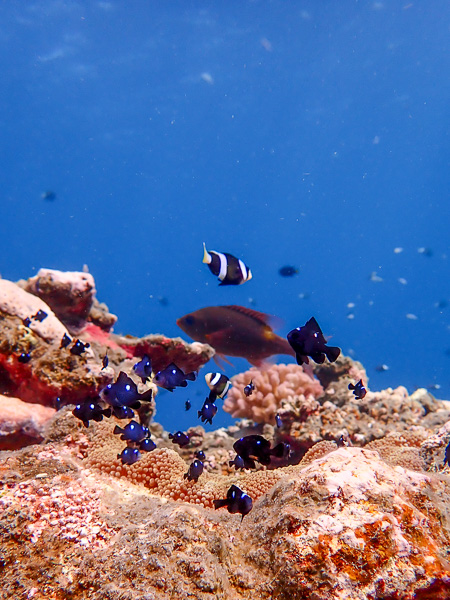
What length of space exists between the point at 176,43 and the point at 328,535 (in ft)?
114

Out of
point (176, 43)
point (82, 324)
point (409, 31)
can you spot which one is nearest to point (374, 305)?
point (409, 31)

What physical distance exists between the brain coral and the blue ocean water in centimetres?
988

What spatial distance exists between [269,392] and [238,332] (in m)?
2.58

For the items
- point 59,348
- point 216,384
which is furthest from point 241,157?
point 216,384

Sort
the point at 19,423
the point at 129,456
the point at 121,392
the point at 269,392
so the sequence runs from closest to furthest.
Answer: the point at 121,392, the point at 129,456, the point at 19,423, the point at 269,392

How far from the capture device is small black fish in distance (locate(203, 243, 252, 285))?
395 centimetres

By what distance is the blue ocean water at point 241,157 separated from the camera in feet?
93.1

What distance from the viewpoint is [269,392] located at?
278 inches

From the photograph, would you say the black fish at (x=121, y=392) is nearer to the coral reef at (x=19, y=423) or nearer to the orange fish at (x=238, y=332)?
the coral reef at (x=19, y=423)

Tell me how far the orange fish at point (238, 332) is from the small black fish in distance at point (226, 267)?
946mm

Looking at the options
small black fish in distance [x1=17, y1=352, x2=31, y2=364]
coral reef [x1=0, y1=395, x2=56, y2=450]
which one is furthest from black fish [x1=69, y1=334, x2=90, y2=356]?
coral reef [x1=0, y1=395, x2=56, y2=450]

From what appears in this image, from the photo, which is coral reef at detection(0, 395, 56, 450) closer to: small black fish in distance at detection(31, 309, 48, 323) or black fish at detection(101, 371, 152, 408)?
small black fish in distance at detection(31, 309, 48, 323)

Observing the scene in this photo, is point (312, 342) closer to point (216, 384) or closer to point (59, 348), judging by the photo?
point (216, 384)

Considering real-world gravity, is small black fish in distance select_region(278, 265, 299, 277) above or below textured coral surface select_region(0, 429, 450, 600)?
above
